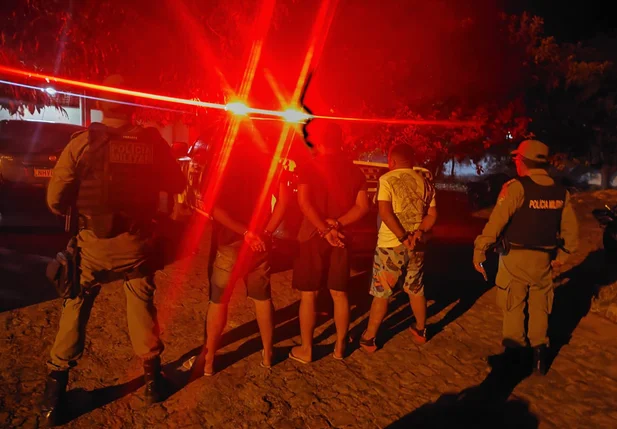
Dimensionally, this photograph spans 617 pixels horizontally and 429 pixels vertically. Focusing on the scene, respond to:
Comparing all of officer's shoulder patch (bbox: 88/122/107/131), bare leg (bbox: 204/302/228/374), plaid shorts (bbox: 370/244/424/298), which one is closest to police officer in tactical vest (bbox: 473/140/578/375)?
plaid shorts (bbox: 370/244/424/298)

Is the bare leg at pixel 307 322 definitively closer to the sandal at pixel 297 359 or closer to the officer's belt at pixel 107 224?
the sandal at pixel 297 359

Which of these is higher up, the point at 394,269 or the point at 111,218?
the point at 111,218

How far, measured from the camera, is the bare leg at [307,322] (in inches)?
166

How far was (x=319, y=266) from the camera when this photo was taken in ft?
13.7

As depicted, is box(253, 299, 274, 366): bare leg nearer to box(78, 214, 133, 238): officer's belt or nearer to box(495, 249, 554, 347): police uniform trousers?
box(78, 214, 133, 238): officer's belt

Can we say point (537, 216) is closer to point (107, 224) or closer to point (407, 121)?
point (107, 224)

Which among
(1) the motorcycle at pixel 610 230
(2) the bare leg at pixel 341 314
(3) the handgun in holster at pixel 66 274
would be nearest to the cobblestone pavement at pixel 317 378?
(2) the bare leg at pixel 341 314

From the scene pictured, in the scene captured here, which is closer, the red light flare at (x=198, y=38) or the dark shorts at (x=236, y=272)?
the dark shorts at (x=236, y=272)

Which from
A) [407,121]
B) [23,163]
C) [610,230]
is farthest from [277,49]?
[610,230]

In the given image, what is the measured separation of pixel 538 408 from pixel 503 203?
1548mm

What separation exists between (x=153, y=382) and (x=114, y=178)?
1.38 m

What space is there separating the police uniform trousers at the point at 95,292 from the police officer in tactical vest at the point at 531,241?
2566mm

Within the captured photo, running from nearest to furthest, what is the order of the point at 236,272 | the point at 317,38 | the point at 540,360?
the point at 236,272 → the point at 540,360 → the point at 317,38

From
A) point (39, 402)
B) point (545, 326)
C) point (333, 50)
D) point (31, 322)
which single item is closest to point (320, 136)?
point (545, 326)
